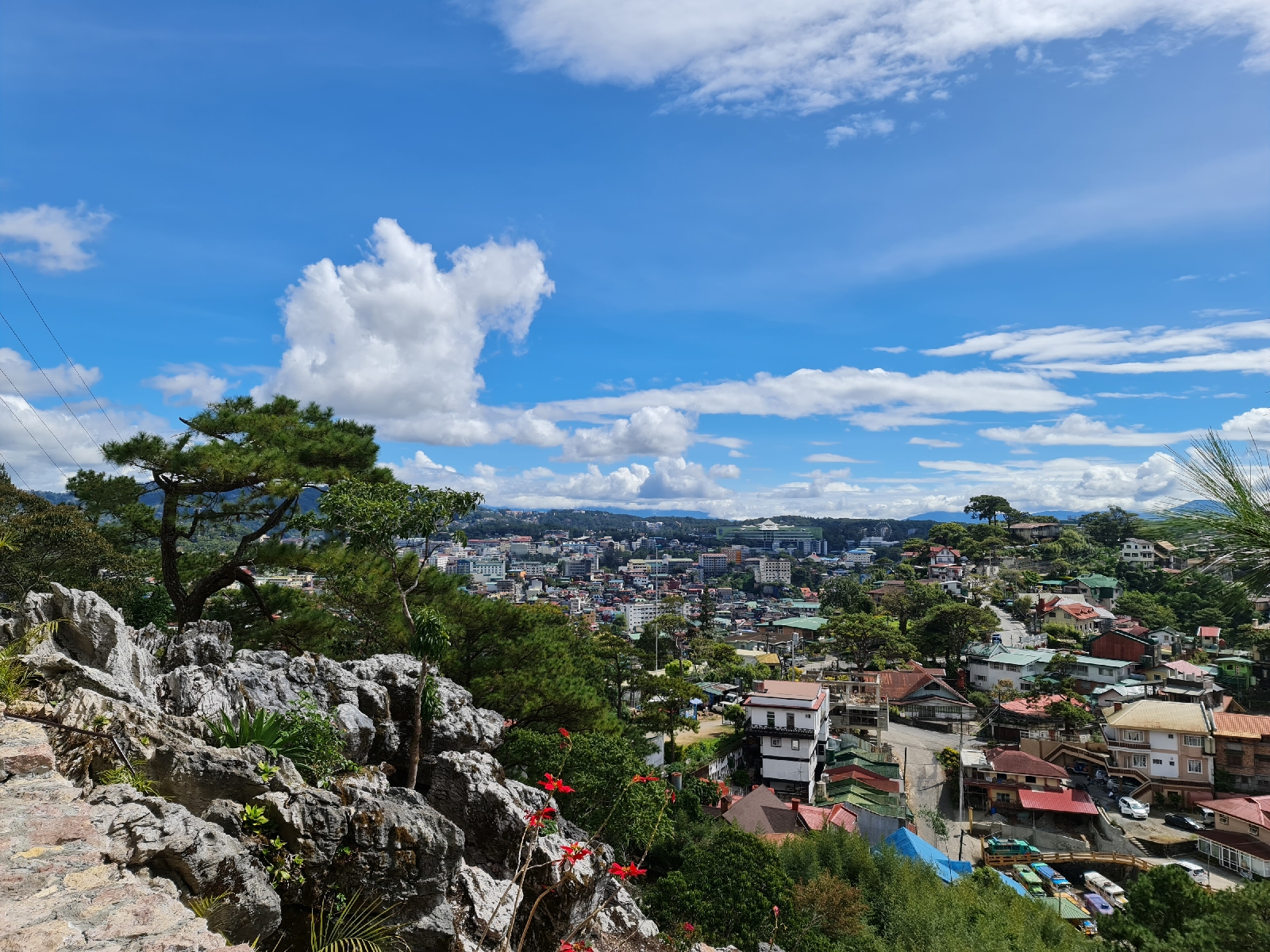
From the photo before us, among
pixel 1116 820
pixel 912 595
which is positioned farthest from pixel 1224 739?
pixel 912 595

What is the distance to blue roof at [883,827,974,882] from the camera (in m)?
19.2

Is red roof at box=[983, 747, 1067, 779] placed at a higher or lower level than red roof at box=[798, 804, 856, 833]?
lower

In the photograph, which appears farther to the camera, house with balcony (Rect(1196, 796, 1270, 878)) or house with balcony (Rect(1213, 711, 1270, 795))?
house with balcony (Rect(1213, 711, 1270, 795))

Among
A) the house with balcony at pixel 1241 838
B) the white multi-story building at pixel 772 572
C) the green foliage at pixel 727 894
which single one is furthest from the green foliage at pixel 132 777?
the white multi-story building at pixel 772 572

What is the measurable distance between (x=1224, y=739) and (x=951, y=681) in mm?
17866

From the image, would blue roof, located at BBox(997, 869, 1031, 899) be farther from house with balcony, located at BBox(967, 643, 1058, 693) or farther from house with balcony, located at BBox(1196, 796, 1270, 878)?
house with balcony, located at BBox(967, 643, 1058, 693)

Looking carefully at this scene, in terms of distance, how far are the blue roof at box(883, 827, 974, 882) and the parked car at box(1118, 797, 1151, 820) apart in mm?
15908

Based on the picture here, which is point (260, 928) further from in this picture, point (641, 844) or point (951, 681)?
point (951, 681)

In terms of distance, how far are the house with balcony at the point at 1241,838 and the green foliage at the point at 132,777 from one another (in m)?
33.7

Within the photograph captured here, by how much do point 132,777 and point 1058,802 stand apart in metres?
34.0

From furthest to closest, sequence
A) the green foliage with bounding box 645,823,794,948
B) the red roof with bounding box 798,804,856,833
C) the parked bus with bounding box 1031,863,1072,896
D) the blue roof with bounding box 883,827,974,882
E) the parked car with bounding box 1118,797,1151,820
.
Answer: the parked car with bounding box 1118,797,1151,820, the red roof with bounding box 798,804,856,833, the parked bus with bounding box 1031,863,1072,896, the blue roof with bounding box 883,827,974,882, the green foliage with bounding box 645,823,794,948

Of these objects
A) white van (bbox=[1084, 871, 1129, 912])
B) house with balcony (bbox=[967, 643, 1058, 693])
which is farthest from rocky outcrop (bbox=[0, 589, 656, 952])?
house with balcony (bbox=[967, 643, 1058, 693])

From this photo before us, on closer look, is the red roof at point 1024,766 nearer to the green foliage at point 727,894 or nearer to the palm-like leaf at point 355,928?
the green foliage at point 727,894

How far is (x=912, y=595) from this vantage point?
66125 mm
